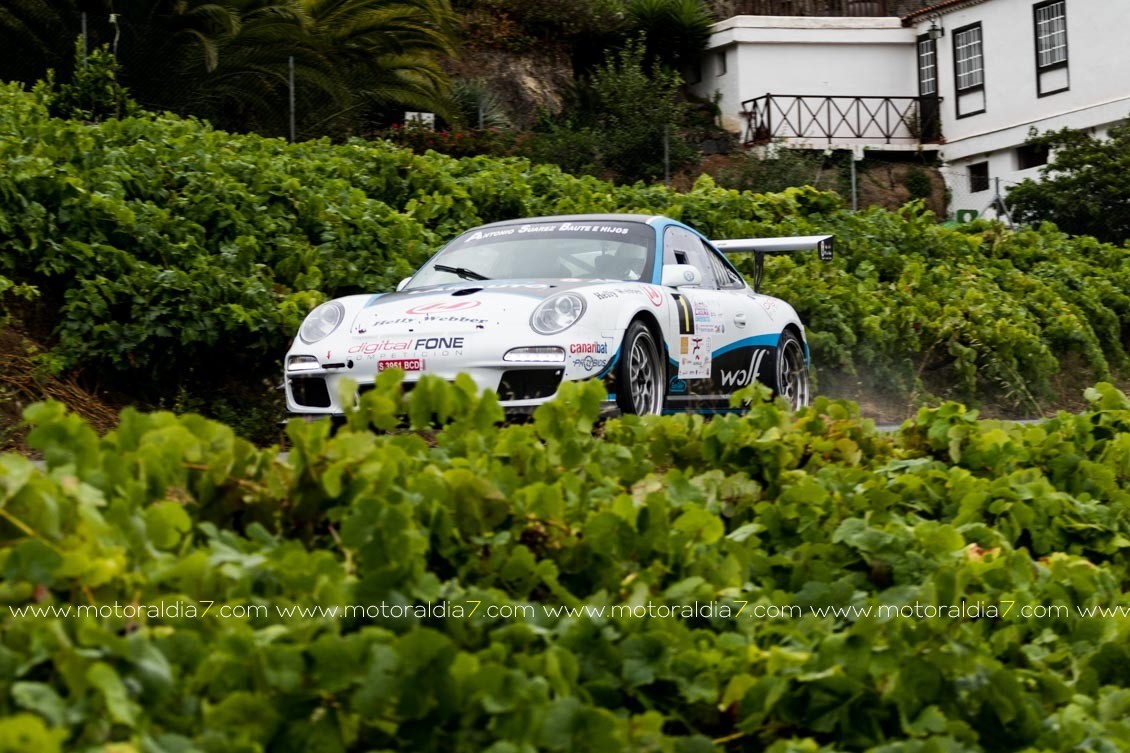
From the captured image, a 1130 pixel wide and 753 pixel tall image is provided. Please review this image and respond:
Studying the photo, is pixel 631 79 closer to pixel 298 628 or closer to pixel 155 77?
pixel 155 77

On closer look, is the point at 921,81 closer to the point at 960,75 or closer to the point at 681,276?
the point at 960,75

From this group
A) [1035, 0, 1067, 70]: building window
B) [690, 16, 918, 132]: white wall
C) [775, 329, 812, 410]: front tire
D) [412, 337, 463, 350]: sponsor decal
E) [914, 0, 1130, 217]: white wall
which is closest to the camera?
[412, 337, 463, 350]: sponsor decal

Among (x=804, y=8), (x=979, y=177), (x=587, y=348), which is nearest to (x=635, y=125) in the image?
(x=979, y=177)

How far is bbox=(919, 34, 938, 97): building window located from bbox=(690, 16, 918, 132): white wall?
0.23m

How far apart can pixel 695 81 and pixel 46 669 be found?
1521 inches

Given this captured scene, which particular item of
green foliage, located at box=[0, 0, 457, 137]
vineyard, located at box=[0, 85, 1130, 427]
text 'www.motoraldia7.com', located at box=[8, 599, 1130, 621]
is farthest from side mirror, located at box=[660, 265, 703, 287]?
green foliage, located at box=[0, 0, 457, 137]

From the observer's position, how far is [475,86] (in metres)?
31.5

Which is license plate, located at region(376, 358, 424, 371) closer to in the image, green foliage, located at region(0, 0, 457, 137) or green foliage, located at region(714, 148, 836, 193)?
green foliage, located at region(0, 0, 457, 137)

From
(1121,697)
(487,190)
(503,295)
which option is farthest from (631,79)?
(1121,697)

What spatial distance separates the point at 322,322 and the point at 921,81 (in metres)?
33.2

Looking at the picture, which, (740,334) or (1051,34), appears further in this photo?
(1051,34)

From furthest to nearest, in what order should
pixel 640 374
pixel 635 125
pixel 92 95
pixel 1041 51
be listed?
pixel 1041 51 < pixel 635 125 < pixel 92 95 < pixel 640 374

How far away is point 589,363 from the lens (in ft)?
27.5

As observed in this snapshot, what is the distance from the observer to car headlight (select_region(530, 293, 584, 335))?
8445mm
